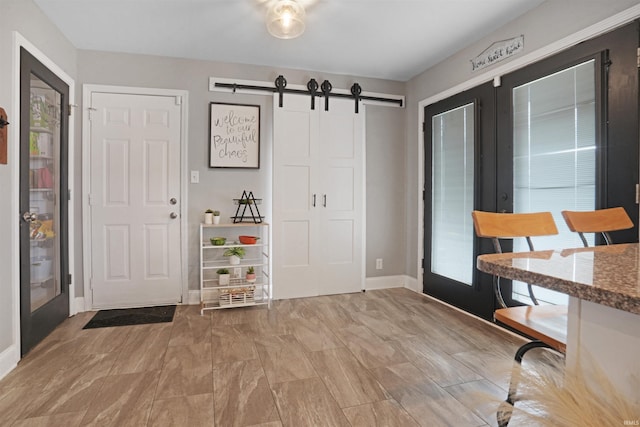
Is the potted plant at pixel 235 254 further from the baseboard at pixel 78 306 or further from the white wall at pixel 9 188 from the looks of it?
the white wall at pixel 9 188

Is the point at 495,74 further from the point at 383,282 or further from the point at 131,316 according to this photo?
the point at 131,316

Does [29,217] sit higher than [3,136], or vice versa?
[3,136]

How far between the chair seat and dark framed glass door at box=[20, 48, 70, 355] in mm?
2818

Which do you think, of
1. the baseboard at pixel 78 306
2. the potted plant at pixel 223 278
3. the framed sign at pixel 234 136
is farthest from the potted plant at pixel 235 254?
the baseboard at pixel 78 306

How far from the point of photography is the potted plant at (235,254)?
3.32 metres

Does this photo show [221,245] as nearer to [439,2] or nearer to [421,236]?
[421,236]

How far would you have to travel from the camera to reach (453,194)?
11.1 ft

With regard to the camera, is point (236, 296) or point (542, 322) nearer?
point (542, 322)

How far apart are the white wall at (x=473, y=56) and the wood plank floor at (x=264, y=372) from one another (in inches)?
52.5

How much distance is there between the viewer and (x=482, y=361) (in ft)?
7.27

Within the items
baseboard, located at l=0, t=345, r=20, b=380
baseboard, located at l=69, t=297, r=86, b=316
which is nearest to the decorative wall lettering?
baseboard, located at l=0, t=345, r=20, b=380

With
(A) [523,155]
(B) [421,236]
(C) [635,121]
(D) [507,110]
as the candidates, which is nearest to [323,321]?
(B) [421,236]

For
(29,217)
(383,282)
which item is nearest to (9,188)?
(29,217)

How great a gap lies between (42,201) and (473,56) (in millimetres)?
3736
